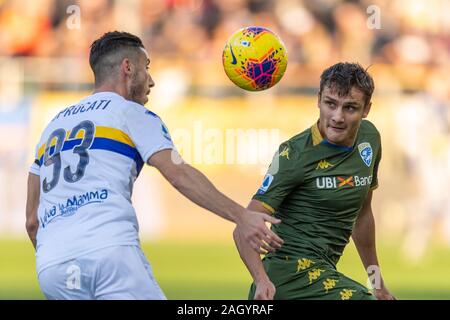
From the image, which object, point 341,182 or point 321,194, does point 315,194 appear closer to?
point 321,194

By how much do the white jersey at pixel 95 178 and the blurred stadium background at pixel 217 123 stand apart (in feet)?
30.5

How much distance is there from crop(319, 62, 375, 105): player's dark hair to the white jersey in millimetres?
1261

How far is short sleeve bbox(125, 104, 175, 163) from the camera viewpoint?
5277 millimetres

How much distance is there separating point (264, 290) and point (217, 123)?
10441mm

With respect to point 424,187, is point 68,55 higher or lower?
higher

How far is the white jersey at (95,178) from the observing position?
525 centimetres

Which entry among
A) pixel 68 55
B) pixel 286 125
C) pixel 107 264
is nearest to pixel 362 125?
pixel 107 264

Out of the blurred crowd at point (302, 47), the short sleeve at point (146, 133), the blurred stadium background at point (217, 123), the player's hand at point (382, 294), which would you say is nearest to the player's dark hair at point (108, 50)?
the short sleeve at point (146, 133)

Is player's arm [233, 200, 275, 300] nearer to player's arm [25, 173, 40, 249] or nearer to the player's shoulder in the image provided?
the player's shoulder

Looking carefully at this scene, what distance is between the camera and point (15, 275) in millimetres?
14805

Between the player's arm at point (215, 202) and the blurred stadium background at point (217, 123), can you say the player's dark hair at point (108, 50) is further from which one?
the blurred stadium background at point (217, 123)

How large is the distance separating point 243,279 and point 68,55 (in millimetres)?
4971

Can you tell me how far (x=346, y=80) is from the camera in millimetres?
6105
